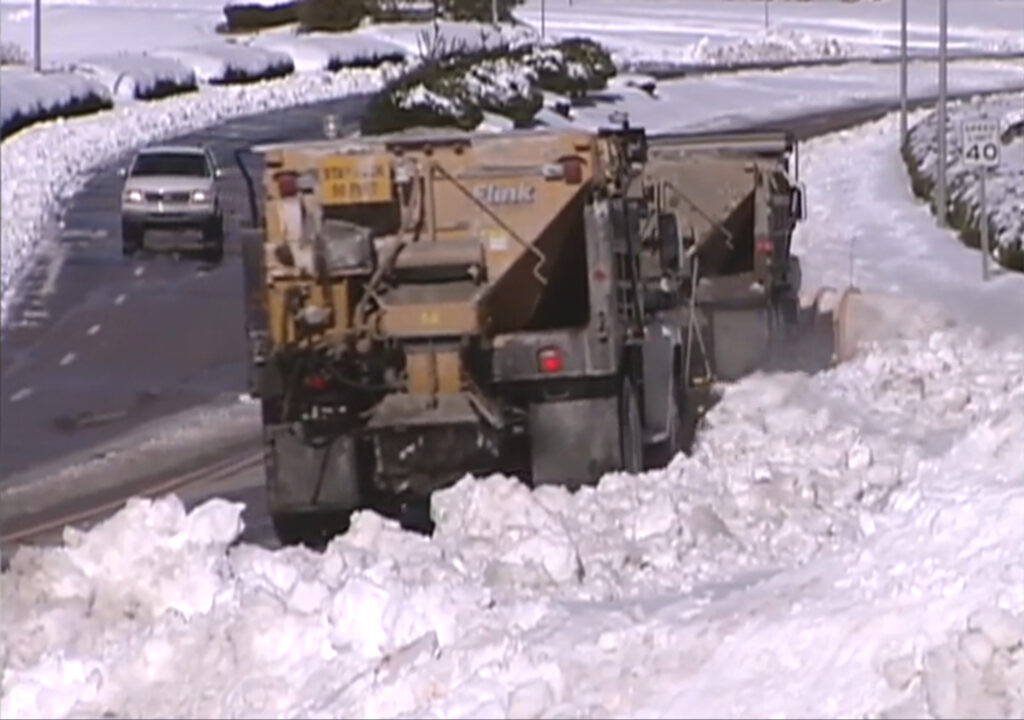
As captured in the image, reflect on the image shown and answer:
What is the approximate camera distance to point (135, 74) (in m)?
17.1

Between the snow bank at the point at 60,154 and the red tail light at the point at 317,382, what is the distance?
5.66 feet

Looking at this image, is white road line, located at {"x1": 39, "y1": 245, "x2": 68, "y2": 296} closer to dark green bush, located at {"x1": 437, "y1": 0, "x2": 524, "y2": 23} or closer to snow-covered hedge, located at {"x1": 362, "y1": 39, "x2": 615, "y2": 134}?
snow-covered hedge, located at {"x1": 362, "y1": 39, "x2": 615, "y2": 134}

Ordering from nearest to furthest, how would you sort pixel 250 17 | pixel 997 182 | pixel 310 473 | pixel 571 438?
1. pixel 310 473
2. pixel 571 438
3. pixel 250 17
4. pixel 997 182

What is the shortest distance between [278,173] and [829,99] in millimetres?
47401

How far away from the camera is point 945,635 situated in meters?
9.38

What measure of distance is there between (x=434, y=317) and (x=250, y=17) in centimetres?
546

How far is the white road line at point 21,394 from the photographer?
11070 mm

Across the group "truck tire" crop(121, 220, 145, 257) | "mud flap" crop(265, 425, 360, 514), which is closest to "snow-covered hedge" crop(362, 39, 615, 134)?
"mud flap" crop(265, 425, 360, 514)

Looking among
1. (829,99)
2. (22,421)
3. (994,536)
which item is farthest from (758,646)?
(829,99)

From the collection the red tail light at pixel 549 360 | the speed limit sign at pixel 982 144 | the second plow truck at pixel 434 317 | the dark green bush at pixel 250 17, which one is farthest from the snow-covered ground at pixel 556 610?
the speed limit sign at pixel 982 144

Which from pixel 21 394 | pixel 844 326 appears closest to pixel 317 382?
pixel 21 394

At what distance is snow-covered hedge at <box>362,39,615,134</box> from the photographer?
34.4 meters

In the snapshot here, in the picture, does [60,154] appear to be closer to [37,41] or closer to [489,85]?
[37,41]

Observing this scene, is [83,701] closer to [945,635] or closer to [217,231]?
[945,635]
